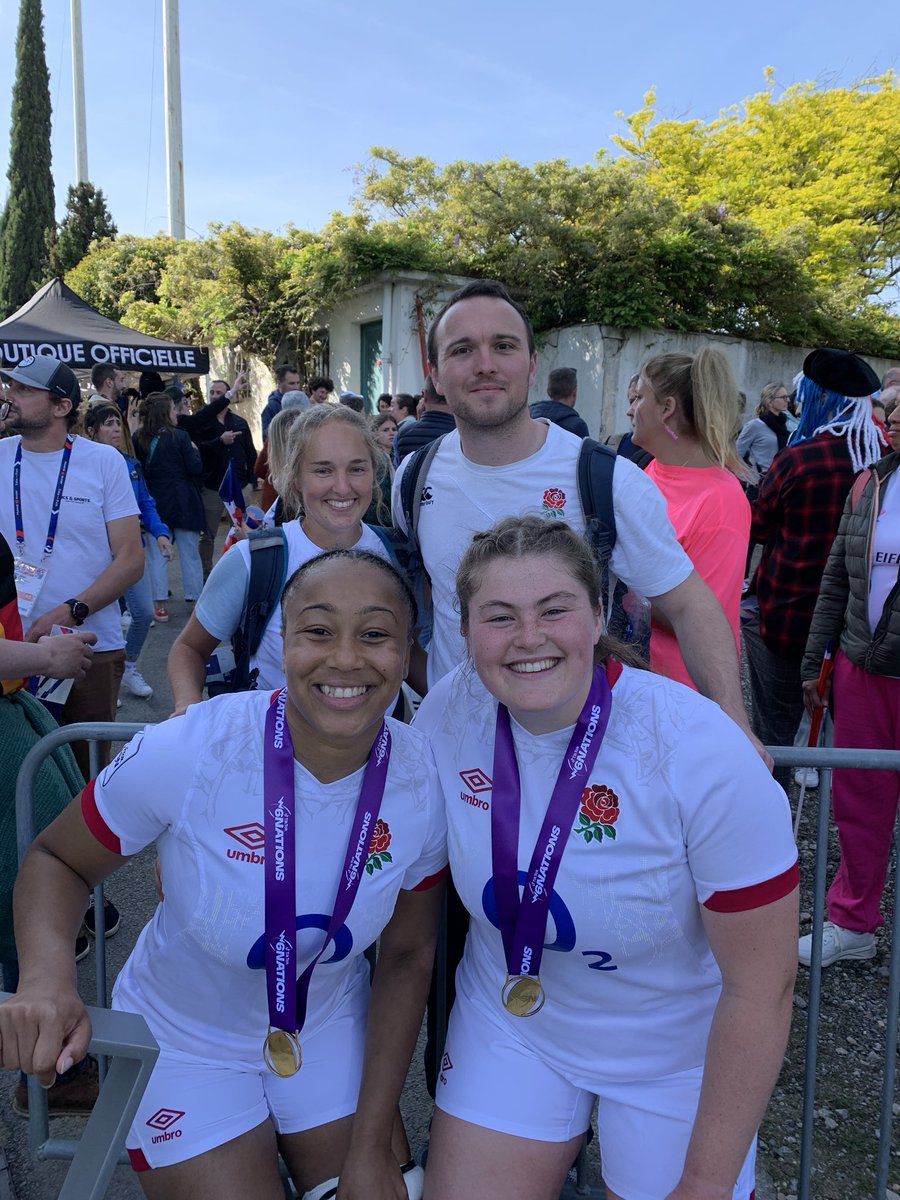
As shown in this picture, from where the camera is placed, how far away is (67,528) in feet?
12.3

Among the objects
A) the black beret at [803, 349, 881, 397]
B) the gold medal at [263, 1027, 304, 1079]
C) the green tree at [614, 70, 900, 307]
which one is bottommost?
the gold medal at [263, 1027, 304, 1079]

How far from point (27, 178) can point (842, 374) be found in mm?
38888

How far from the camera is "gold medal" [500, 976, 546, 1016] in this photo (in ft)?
5.85

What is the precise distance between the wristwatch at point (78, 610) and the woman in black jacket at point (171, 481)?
415 centimetres

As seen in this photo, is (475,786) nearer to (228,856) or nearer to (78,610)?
(228,856)

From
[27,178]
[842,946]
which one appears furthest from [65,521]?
[27,178]

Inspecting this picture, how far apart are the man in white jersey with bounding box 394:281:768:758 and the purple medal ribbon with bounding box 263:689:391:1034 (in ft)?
2.06

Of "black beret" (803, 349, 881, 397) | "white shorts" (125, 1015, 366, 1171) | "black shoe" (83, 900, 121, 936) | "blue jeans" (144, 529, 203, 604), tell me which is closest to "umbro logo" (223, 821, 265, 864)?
"white shorts" (125, 1015, 366, 1171)

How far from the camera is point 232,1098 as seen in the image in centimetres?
180

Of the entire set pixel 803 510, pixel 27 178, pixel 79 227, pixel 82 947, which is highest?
pixel 27 178

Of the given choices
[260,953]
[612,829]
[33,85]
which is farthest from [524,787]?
[33,85]

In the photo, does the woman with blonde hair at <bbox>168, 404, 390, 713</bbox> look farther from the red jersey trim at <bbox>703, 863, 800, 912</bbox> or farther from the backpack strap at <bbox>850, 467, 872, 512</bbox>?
the backpack strap at <bbox>850, 467, 872, 512</bbox>

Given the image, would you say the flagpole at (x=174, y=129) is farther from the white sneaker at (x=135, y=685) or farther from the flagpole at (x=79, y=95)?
the white sneaker at (x=135, y=685)

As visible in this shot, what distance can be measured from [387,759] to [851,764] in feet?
3.84
